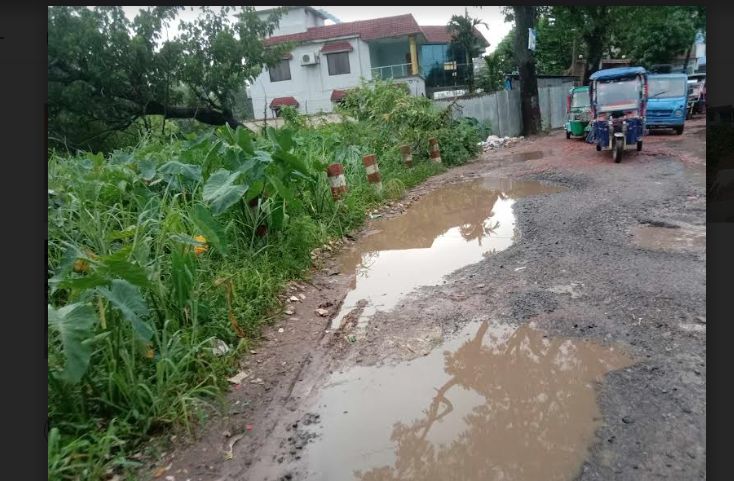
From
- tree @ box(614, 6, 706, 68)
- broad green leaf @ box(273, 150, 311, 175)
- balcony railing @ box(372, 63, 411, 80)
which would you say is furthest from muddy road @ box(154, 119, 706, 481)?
tree @ box(614, 6, 706, 68)

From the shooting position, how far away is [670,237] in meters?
4.80

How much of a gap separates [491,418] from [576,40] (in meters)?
24.5

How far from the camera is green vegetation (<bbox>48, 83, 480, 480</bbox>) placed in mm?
2410

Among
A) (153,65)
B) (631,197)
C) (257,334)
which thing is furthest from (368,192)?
(153,65)

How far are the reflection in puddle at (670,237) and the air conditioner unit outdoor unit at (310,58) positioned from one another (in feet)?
62.9

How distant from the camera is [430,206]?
297 inches

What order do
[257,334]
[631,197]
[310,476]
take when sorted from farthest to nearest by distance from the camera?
[631,197]
[257,334]
[310,476]

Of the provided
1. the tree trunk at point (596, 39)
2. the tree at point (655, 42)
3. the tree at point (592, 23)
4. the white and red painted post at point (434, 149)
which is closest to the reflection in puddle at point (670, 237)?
the white and red painted post at point (434, 149)

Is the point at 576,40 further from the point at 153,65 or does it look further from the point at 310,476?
the point at 310,476

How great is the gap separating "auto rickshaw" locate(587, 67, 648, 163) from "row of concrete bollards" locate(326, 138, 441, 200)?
128 inches

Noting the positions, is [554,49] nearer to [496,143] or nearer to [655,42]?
[655,42]

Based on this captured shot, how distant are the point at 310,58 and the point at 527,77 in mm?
9764

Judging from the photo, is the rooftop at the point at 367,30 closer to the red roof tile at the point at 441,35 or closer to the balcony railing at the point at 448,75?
the red roof tile at the point at 441,35

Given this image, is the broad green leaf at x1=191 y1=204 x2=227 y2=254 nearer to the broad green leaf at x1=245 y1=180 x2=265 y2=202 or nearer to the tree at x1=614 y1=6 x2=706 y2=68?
the broad green leaf at x1=245 y1=180 x2=265 y2=202
